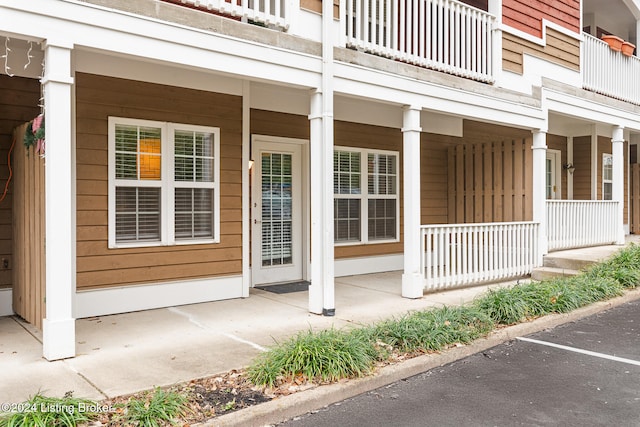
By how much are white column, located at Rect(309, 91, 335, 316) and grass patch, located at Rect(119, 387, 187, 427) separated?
2.64 meters

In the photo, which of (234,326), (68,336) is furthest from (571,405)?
(68,336)

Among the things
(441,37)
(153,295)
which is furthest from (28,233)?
(441,37)

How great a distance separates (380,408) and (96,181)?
402 cm

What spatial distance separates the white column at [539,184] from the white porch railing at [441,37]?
4.80 ft

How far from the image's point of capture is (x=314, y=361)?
12.4 feet

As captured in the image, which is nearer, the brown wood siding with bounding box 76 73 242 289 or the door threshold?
the brown wood siding with bounding box 76 73 242 289

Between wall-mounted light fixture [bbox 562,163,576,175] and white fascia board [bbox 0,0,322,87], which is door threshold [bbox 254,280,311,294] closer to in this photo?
white fascia board [bbox 0,0,322,87]

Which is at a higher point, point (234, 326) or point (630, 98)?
point (630, 98)

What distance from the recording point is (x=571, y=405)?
3.56 meters

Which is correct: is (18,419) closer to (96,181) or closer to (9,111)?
(96,181)

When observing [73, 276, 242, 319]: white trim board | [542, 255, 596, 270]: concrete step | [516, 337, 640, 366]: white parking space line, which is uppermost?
[542, 255, 596, 270]: concrete step

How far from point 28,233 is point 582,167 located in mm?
11770

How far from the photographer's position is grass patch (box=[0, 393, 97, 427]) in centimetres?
281

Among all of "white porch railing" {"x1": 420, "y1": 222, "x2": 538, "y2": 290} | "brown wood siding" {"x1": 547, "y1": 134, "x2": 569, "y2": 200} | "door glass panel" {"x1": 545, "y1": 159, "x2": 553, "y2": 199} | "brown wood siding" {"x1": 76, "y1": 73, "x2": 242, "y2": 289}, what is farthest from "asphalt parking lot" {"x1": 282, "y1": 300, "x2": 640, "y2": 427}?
"brown wood siding" {"x1": 547, "y1": 134, "x2": 569, "y2": 200}
